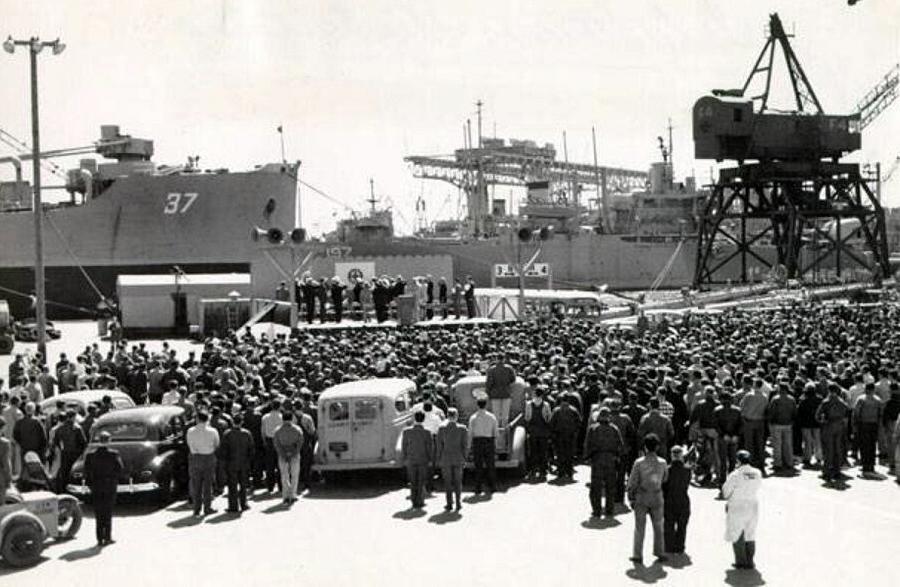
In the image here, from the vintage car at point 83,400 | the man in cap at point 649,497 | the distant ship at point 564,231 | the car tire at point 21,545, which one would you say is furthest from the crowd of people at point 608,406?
the distant ship at point 564,231

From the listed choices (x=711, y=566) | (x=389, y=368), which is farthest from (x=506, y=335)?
(x=711, y=566)

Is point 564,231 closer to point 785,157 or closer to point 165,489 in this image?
point 785,157

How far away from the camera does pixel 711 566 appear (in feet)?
31.0

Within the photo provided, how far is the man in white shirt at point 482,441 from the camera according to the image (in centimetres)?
1296

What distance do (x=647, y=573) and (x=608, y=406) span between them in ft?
11.3

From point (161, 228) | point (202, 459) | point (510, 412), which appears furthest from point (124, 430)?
point (161, 228)

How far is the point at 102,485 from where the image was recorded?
1079cm

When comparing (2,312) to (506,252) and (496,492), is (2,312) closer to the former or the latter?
(496,492)

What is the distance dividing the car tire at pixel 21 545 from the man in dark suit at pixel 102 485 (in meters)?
0.89

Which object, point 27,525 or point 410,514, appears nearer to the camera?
point 27,525

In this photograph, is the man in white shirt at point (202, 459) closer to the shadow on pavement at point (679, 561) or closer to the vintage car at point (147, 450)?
the vintage car at point (147, 450)

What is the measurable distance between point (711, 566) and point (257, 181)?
4931 cm

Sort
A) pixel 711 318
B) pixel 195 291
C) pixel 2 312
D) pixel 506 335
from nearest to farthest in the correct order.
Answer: pixel 506 335
pixel 711 318
pixel 2 312
pixel 195 291

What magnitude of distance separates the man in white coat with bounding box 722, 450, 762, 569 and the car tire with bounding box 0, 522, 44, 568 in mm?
6831
